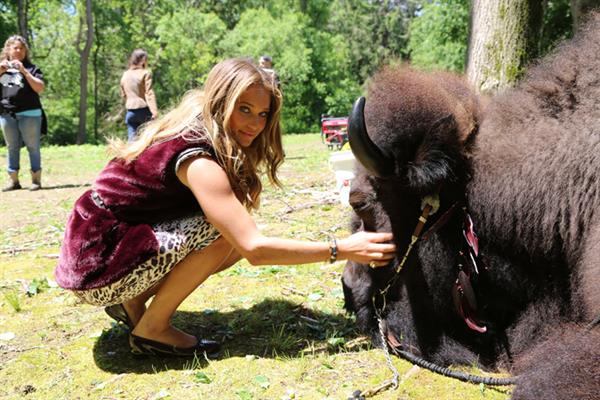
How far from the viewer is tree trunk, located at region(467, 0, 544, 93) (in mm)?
4531

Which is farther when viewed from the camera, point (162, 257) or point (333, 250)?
point (162, 257)

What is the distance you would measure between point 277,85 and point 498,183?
4.52ft

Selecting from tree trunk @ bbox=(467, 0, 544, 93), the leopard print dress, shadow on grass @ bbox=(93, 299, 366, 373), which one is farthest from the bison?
tree trunk @ bbox=(467, 0, 544, 93)

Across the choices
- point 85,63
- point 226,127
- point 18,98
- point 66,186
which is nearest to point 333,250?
point 226,127

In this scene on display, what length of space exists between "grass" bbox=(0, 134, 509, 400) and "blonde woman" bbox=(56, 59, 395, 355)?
27 centimetres

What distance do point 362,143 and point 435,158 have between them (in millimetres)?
366

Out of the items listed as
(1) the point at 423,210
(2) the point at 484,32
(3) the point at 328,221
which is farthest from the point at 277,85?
(3) the point at 328,221

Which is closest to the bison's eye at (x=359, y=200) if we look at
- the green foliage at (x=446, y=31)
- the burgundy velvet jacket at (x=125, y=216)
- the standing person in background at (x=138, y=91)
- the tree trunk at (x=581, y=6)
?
the burgundy velvet jacket at (x=125, y=216)

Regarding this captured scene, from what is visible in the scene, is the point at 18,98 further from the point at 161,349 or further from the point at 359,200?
the point at 359,200

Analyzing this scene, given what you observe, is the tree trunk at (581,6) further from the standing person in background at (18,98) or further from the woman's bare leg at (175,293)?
the standing person in background at (18,98)

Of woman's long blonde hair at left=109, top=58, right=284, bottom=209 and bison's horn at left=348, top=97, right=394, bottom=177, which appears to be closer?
bison's horn at left=348, top=97, right=394, bottom=177

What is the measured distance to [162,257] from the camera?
3006 millimetres

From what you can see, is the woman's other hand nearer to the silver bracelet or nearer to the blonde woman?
the blonde woman

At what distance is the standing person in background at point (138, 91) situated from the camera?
31.7 ft
